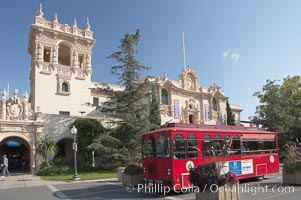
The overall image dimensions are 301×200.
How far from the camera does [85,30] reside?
33312mm

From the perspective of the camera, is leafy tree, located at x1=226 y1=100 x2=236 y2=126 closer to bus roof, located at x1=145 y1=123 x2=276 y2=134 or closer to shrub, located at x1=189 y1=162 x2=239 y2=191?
bus roof, located at x1=145 y1=123 x2=276 y2=134

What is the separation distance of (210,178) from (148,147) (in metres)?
4.45

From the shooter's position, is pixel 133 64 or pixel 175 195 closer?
pixel 175 195

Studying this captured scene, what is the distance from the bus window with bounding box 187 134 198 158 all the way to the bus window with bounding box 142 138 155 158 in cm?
161

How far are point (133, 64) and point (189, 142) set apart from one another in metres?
A: 15.6

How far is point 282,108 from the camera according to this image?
1592 inches

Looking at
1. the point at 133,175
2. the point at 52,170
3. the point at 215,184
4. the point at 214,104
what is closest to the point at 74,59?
the point at 52,170

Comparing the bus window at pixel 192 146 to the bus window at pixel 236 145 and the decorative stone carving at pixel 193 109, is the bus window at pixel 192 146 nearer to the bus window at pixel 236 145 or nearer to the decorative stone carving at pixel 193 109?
the bus window at pixel 236 145

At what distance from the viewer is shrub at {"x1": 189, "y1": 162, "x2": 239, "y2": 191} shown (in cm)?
859

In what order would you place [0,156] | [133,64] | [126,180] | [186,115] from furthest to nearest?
[186,115]
[0,156]
[133,64]
[126,180]

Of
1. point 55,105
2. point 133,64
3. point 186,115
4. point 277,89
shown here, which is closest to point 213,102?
point 186,115

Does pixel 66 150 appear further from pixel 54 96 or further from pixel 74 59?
pixel 74 59

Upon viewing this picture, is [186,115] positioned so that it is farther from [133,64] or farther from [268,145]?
[268,145]

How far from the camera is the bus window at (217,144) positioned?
43.1ft
